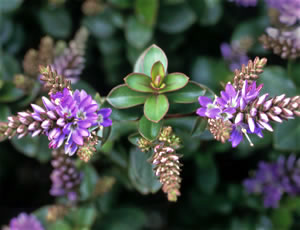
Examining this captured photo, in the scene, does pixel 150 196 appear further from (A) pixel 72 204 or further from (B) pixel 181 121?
(B) pixel 181 121

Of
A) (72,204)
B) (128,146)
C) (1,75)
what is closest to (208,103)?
(128,146)

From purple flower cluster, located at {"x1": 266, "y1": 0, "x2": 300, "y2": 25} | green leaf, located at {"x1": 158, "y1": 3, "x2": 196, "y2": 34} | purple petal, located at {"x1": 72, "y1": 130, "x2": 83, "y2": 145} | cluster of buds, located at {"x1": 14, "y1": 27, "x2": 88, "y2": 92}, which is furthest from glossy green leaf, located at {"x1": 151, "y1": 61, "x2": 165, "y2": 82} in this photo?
green leaf, located at {"x1": 158, "y1": 3, "x2": 196, "y2": 34}

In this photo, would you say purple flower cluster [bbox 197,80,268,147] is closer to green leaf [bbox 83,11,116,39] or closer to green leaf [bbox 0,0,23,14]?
green leaf [bbox 83,11,116,39]

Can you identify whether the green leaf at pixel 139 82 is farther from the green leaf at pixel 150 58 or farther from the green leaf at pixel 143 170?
the green leaf at pixel 143 170

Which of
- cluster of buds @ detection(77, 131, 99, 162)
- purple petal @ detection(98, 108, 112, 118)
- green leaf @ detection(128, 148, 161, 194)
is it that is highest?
purple petal @ detection(98, 108, 112, 118)

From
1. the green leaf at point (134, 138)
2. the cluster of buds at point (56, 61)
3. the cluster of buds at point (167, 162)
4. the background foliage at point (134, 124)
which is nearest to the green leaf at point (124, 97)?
the green leaf at point (134, 138)

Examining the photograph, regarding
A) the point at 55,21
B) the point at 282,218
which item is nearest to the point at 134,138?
the point at 282,218
